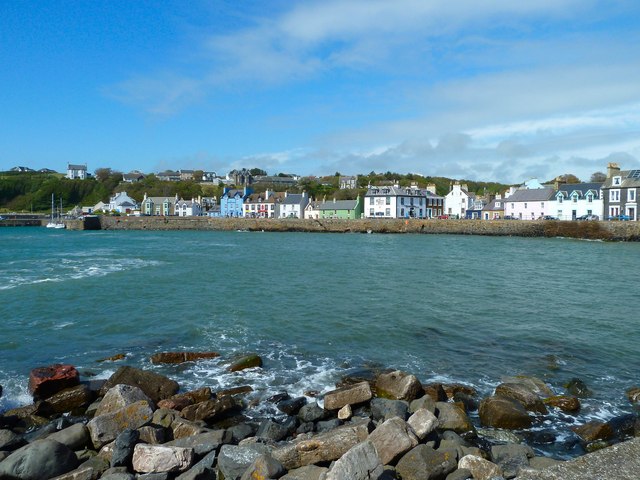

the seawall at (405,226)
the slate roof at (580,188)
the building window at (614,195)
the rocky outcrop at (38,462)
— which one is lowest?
the rocky outcrop at (38,462)

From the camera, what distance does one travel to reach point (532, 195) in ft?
243

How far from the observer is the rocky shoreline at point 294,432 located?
22.1 feet

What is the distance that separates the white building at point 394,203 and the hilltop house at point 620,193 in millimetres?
31781

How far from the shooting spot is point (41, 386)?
10289 mm

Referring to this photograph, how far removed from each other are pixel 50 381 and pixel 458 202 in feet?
281

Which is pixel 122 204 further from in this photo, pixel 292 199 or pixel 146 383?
pixel 146 383

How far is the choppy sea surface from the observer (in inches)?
471

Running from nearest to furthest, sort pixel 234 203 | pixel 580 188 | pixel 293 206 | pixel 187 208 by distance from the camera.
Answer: pixel 580 188, pixel 293 206, pixel 234 203, pixel 187 208

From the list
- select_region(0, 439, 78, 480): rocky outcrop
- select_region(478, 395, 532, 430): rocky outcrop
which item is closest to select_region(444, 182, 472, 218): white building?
select_region(478, 395, 532, 430): rocky outcrop

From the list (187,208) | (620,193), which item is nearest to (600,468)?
(620,193)

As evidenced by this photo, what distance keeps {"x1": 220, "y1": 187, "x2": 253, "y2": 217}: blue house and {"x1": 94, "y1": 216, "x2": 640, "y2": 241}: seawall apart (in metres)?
13.9

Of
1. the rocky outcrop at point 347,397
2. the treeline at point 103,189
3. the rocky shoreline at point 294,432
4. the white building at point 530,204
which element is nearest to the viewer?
the rocky shoreline at point 294,432

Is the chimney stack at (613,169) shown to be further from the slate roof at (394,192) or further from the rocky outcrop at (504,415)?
the rocky outcrop at (504,415)

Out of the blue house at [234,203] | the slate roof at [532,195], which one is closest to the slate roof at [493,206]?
the slate roof at [532,195]
